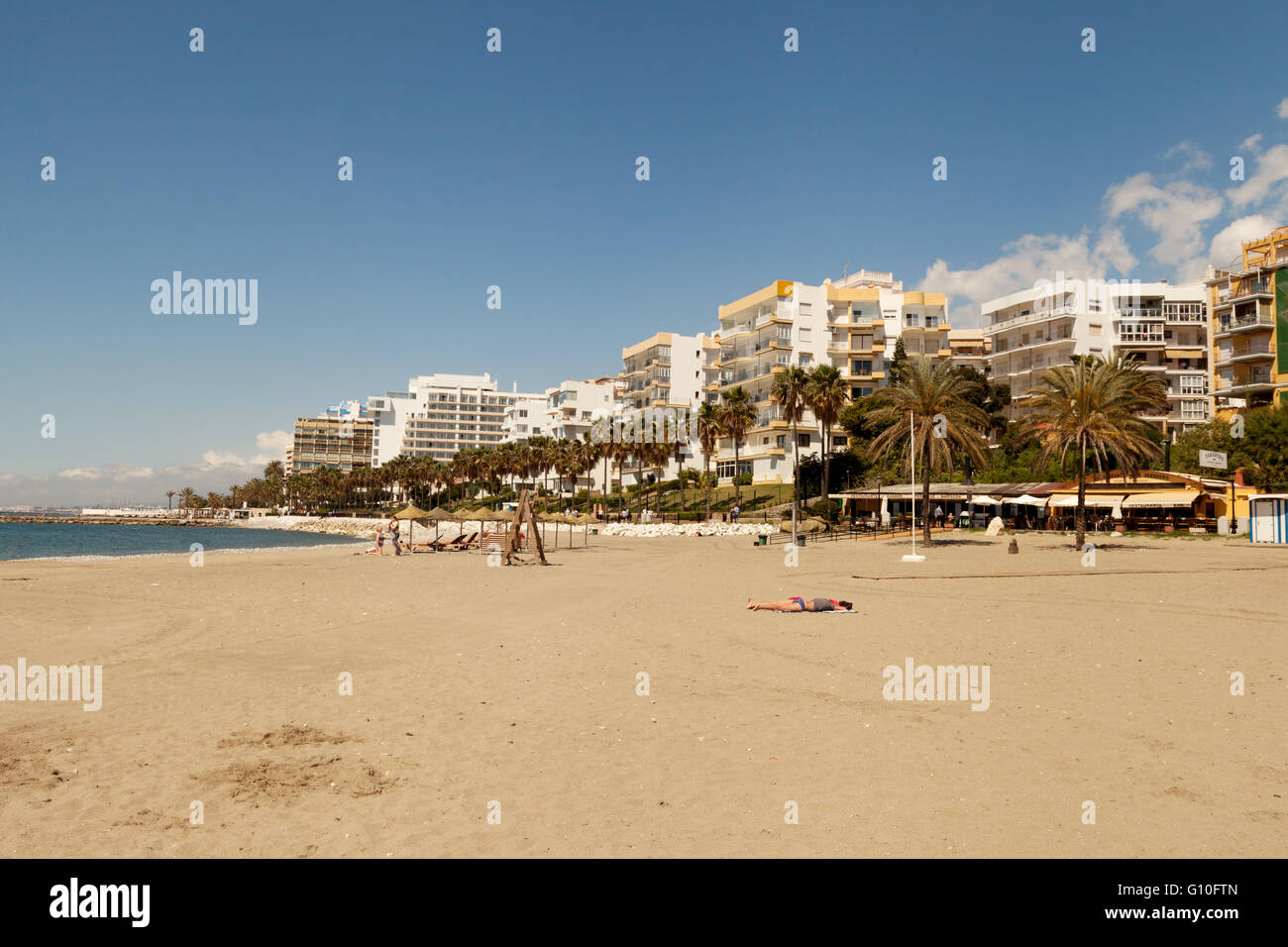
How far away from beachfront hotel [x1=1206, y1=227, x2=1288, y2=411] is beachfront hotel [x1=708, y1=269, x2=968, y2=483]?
24.7 metres

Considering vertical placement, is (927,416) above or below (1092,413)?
above

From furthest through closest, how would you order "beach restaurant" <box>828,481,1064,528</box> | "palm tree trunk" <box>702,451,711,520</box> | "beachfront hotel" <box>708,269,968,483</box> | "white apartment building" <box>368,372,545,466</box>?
"white apartment building" <box>368,372,545,466</box> → "beachfront hotel" <box>708,269,968,483</box> → "palm tree trunk" <box>702,451,711,520</box> → "beach restaurant" <box>828,481,1064,528</box>

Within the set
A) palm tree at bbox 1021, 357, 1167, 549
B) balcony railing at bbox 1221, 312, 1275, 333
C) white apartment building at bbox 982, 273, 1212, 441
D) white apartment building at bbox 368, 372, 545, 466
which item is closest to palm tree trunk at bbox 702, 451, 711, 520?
palm tree at bbox 1021, 357, 1167, 549

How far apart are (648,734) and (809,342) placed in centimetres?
7698

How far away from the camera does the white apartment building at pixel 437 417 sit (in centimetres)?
16975

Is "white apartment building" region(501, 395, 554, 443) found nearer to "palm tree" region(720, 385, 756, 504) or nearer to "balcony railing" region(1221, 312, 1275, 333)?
"palm tree" region(720, 385, 756, 504)

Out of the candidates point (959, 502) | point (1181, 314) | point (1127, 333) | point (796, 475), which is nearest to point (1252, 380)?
point (1127, 333)

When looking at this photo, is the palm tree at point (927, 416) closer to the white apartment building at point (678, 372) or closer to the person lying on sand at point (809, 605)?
the person lying on sand at point (809, 605)

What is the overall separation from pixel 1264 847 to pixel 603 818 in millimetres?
4850

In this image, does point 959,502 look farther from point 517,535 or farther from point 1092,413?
point 517,535

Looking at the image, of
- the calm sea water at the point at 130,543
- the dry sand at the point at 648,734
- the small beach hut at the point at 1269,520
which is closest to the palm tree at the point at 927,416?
the small beach hut at the point at 1269,520

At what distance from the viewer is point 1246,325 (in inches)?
2744

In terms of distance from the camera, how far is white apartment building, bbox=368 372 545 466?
16975cm
